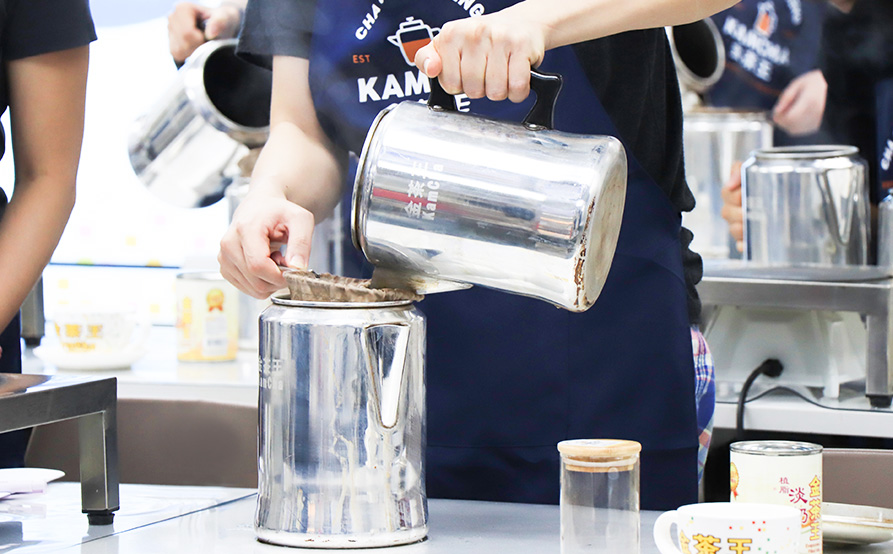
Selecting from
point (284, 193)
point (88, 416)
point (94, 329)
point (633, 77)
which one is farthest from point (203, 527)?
point (94, 329)

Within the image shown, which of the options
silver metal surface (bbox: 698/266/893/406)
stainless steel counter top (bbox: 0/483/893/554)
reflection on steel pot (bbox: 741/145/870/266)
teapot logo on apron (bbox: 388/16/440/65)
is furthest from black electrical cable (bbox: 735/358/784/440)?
teapot logo on apron (bbox: 388/16/440/65)

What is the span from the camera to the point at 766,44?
9.13ft

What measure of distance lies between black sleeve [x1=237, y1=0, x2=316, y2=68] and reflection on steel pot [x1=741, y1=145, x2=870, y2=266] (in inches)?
42.7

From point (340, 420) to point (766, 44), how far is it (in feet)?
7.40

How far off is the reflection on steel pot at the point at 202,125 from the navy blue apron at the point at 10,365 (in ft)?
2.23

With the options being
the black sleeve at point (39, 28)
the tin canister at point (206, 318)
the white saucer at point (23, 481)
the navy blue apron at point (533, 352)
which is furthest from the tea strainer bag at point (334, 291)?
the tin canister at point (206, 318)

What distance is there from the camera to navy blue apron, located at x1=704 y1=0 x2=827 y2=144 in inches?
108

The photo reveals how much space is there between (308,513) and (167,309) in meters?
2.00

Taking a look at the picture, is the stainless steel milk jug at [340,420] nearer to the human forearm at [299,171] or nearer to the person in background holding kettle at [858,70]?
the human forearm at [299,171]

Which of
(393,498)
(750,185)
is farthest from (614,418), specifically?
(750,185)

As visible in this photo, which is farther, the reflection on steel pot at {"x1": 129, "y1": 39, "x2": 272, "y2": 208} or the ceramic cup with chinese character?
the reflection on steel pot at {"x1": 129, "y1": 39, "x2": 272, "y2": 208}

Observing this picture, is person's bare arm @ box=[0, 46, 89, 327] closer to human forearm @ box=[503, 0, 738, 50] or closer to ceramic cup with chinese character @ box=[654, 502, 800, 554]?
human forearm @ box=[503, 0, 738, 50]

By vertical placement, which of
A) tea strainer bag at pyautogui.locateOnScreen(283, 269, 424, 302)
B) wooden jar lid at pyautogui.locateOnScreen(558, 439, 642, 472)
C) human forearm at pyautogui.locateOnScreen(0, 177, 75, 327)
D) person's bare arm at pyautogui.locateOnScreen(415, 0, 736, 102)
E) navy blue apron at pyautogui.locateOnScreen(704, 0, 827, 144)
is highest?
navy blue apron at pyautogui.locateOnScreen(704, 0, 827, 144)

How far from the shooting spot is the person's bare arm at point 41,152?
1204 mm
